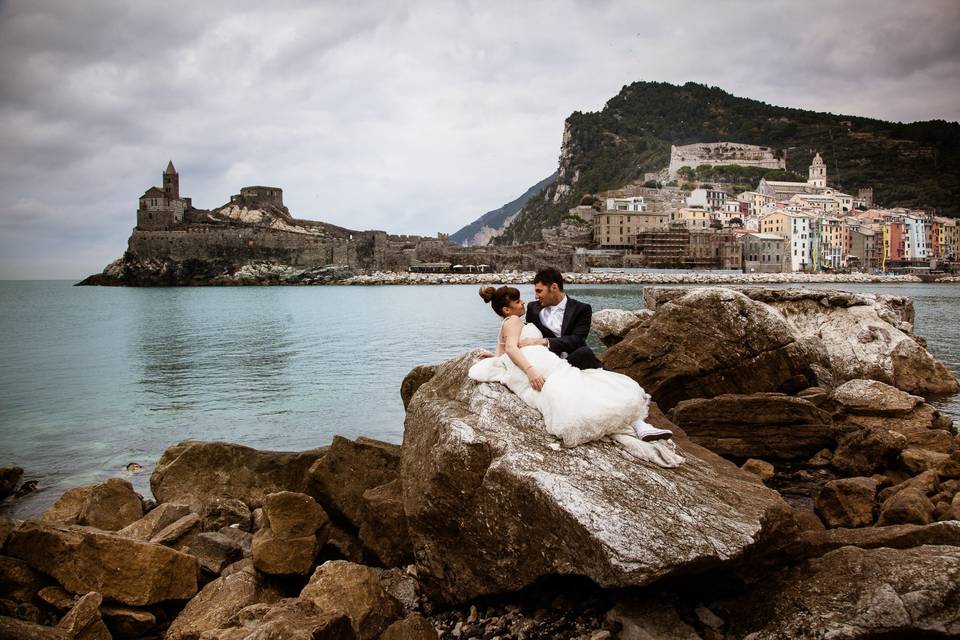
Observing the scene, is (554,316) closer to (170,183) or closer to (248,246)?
(248,246)

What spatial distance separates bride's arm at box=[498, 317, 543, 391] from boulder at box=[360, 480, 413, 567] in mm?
1671

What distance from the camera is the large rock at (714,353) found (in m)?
9.01

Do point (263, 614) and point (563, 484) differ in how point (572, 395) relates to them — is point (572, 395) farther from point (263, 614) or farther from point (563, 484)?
point (263, 614)

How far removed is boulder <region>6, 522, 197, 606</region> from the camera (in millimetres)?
4777

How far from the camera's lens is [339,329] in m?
33.8

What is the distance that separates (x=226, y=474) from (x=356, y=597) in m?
3.74

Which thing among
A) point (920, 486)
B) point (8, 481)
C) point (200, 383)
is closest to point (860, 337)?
point (920, 486)

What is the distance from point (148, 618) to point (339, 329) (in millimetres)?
29640

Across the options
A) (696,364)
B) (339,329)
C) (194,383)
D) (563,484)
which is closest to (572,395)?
(563,484)

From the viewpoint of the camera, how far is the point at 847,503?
559cm

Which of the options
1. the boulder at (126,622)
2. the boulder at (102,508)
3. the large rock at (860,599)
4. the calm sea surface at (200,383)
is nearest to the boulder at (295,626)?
the boulder at (126,622)

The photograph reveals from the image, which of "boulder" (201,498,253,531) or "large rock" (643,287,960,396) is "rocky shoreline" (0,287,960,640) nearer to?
"boulder" (201,498,253,531)

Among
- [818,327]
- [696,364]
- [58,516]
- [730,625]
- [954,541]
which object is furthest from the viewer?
[818,327]

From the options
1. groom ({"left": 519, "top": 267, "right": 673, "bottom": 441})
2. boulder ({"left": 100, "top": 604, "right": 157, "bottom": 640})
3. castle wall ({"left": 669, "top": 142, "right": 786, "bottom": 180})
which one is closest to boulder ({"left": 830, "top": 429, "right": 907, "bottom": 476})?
groom ({"left": 519, "top": 267, "right": 673, "bottom": 441})
